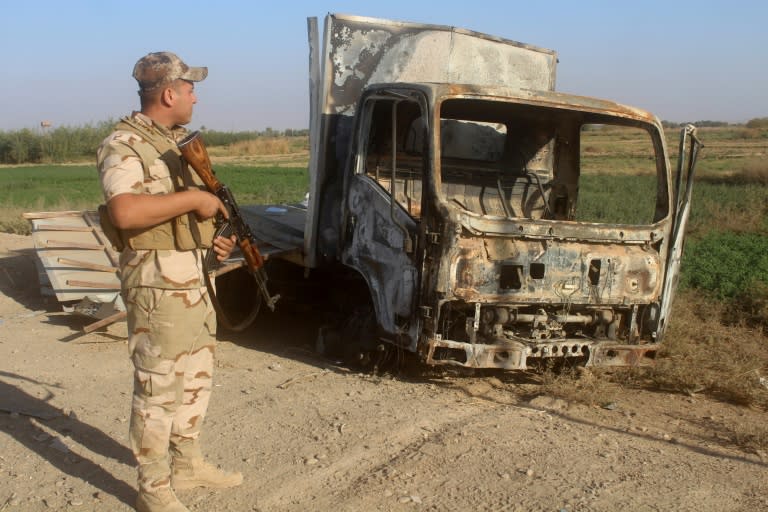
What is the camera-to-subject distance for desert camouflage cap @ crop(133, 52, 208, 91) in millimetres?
3389

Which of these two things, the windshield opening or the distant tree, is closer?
the windshield opening

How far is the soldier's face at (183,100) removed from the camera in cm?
345

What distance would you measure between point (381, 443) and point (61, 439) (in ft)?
6.05

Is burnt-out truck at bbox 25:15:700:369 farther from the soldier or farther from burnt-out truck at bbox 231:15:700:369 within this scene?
the soldier

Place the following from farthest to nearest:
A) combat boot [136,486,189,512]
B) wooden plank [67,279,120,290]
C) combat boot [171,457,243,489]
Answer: wooden plank [67,279,120,290], combat boot [171,457,243,489], combat boot [136,486,189,512]

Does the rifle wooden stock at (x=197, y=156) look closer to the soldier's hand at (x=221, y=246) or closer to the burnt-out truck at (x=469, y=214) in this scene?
the soldier's hand at (x=221, y=246)

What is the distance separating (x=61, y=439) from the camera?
15.0 feet

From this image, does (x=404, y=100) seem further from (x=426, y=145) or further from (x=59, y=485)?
(x=59, y=485)

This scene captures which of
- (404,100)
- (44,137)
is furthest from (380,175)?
(44,137)

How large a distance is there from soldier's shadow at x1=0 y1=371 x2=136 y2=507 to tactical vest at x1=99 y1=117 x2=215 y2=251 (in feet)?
4.23

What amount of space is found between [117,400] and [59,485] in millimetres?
1418

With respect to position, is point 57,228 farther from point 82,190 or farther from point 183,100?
point 82,190

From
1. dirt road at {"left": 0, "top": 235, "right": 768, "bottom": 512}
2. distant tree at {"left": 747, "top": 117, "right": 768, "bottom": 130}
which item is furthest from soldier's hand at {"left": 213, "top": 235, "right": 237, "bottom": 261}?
distant tree at {"left": 747, "top": 117, "right": 768, "bottom": 130}

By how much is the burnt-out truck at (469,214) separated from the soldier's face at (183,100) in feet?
7.16
